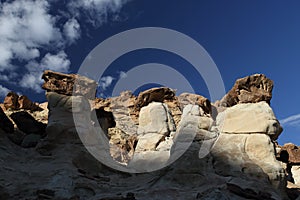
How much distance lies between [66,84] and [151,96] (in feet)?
20.3

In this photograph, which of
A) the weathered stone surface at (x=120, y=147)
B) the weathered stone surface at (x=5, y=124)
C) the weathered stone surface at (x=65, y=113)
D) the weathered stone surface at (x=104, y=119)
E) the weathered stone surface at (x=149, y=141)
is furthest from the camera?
the weathered stone surface at (x=120, y=147)

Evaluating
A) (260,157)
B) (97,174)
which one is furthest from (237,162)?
(97,174)

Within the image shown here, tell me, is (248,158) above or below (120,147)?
below

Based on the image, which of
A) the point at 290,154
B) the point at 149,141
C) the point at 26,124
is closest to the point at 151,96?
the point at 149,141

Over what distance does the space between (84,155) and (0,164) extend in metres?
3.68

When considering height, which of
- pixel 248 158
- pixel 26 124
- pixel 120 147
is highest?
pixel 120 147

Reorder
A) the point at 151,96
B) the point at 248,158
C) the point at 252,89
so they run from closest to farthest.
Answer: the point at 248,158, the point at 252,89, the point at 151,96

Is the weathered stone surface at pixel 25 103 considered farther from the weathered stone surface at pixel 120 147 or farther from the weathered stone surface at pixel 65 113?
the weathered stone surface at pixel 65 113

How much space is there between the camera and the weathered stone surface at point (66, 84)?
19.4m

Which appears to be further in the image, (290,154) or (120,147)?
(120,147)

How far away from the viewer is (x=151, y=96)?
2353 centimetres

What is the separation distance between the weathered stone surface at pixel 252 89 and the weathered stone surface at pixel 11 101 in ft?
58.4

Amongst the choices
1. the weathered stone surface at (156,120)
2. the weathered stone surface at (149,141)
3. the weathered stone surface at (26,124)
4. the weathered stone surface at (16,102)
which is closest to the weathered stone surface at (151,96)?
the weathered stone surface at (156,120)

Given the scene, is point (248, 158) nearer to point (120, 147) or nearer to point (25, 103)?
point (120, 147)
